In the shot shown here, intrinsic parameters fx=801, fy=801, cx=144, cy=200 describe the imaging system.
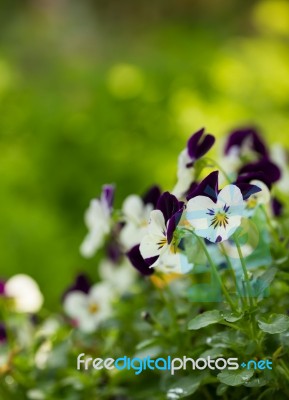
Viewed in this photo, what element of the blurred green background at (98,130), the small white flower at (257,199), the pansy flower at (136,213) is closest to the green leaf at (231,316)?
the small white flower at (257,199)

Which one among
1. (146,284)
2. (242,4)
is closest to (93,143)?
(146,284)

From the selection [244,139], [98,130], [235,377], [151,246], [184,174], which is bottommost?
[235,377]

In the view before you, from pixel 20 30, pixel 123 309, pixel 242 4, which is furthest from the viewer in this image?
pixel 242 4

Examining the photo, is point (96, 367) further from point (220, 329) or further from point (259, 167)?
point (259, 167)

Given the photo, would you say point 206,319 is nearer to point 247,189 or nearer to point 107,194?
point 247,189

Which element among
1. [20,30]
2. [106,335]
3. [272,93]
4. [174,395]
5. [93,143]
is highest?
[20,30]

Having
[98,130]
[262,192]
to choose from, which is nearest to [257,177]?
[262,192]
